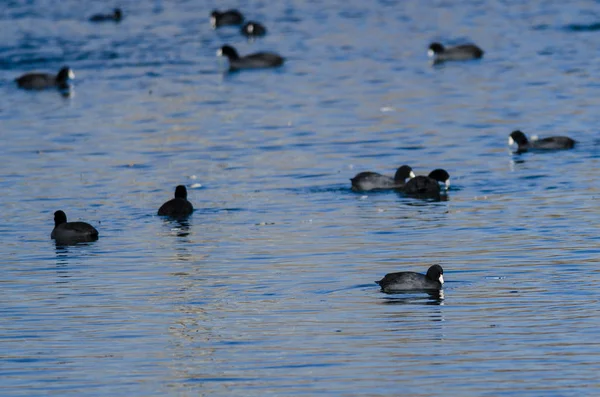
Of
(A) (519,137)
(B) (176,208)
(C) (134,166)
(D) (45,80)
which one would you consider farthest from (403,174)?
(D) (45,80)

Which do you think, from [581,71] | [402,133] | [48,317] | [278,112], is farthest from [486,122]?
[48,317]

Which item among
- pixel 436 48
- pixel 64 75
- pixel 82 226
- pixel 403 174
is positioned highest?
pixel 436 48

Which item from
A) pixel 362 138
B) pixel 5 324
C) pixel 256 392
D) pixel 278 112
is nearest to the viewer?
pixel 256 392

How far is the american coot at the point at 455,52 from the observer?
5434 centimetres

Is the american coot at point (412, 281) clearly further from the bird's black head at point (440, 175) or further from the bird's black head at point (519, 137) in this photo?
the bird's black head at point (519, 137)

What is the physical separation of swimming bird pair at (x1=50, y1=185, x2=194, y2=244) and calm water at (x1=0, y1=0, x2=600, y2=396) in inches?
12.2

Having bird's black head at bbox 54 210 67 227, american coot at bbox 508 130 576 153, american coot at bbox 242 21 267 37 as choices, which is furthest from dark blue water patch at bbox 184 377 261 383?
american coot at bbox 242 21 267 37

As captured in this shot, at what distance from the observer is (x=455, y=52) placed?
Result: 179ft

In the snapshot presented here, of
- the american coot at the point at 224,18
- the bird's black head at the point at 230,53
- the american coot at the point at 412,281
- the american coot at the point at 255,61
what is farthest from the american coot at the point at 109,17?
the american coot at the point at 412,281

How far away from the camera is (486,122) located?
41.6 meters

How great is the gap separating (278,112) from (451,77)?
31.0ft

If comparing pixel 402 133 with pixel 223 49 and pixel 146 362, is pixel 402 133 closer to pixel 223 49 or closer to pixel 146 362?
pixel 223 49

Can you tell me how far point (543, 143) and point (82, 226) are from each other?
539 inches

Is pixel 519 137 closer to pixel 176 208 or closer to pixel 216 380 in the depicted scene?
pixel 176 208
